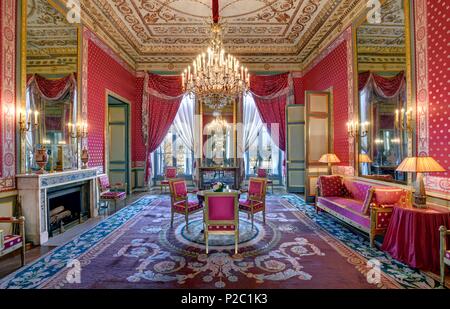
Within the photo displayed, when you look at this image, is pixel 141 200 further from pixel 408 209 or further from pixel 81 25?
pixel 408 209

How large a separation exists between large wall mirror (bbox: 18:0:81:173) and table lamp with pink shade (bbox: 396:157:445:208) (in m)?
5.10

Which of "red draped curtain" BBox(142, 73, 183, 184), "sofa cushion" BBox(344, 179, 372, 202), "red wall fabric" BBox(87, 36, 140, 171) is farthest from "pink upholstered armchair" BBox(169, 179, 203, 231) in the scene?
"red draped curtain" BBox(142, 73, 183, 184)

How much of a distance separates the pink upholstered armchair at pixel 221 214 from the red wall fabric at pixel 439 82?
2.70 m

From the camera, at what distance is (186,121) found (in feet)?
25.7

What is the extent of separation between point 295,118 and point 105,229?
577cm

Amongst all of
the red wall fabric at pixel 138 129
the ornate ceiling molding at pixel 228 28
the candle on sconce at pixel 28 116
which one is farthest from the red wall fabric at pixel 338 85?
the candle on sconce at pixel 28 116

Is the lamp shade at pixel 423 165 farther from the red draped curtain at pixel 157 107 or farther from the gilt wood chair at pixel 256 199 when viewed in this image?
the red draped curtain at pixel 157 107

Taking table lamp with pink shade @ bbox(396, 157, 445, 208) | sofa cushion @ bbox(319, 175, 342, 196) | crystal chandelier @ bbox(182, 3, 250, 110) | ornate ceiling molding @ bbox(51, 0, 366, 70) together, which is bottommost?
sofa cushion @ bbox(319, 175, 342, 196)

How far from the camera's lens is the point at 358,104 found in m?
4.79

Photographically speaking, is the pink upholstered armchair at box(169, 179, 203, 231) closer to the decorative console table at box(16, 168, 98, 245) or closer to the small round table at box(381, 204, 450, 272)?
the decorative console table at box(16, 168, 98, 245)

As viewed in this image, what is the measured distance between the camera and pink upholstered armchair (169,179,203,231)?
13.7 ft

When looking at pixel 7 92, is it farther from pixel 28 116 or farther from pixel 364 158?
pixel 364 158

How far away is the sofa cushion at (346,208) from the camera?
3541mm

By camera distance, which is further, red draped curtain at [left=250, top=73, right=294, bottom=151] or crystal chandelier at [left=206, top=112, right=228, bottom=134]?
crystal chandelier at [left=206, top=112, right=228, bottom=134]
